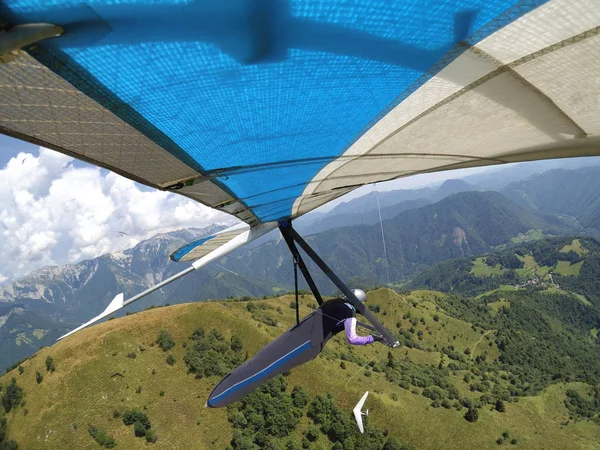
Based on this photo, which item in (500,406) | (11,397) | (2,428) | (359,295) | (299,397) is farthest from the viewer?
(500,406)

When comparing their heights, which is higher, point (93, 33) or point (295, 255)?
point (93, 33)

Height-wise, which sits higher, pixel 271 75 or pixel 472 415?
pixel 271 75

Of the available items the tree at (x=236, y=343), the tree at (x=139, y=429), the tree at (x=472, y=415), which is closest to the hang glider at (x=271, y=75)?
the tree at (x=139, y=429)

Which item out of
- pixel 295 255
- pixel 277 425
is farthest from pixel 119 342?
pixel 295 255

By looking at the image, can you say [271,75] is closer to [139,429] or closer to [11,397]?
[139,429]

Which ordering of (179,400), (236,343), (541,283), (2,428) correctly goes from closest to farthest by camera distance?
(2,428) < (179,400) < (236,343) < (541,283)

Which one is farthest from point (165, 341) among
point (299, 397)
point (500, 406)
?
point (500, 406)

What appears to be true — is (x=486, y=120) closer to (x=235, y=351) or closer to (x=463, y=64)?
(x=463, y=64)

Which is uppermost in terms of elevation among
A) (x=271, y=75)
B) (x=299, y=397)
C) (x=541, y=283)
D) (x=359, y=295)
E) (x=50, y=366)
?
(x=271, y=75)
